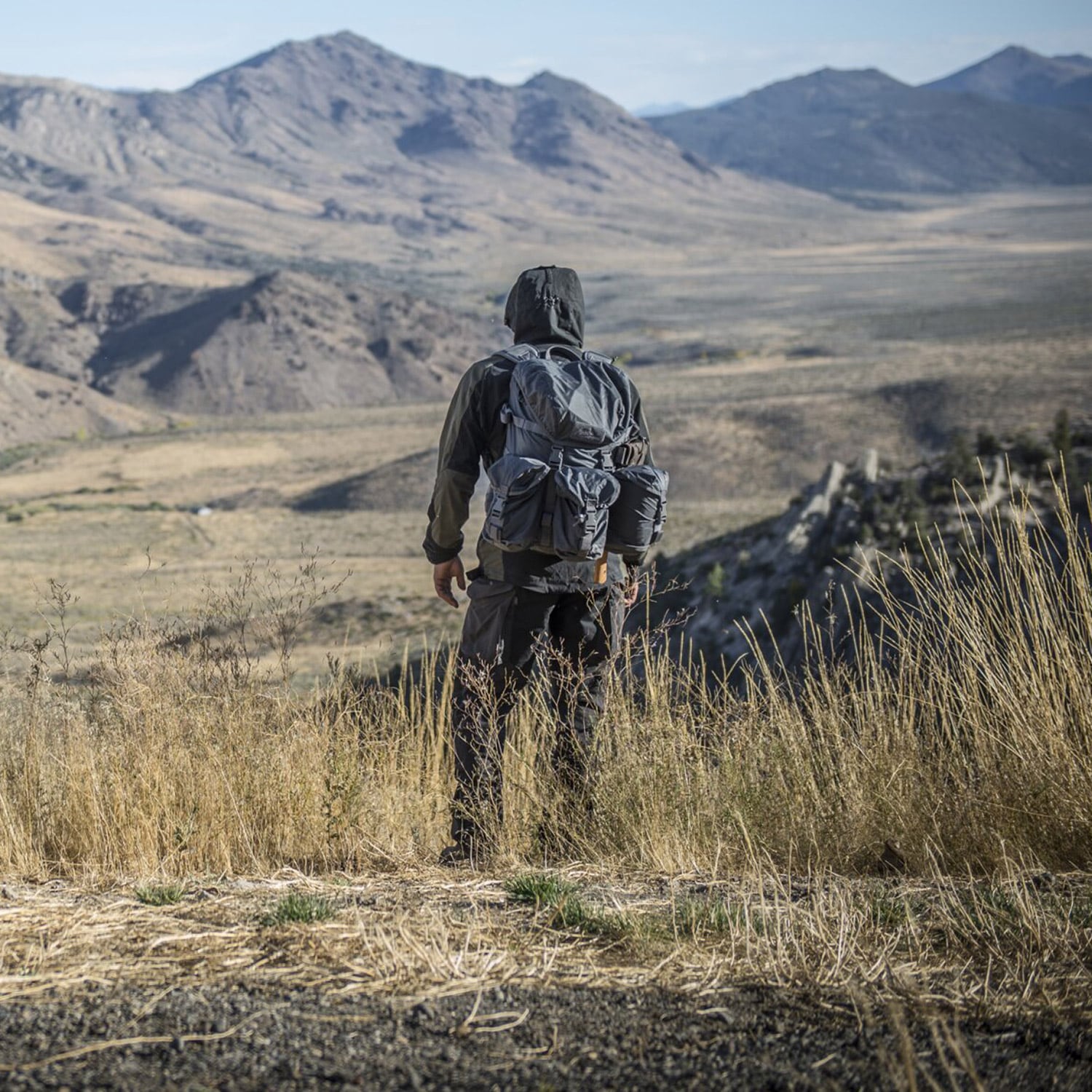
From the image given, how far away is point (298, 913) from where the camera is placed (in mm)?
2684

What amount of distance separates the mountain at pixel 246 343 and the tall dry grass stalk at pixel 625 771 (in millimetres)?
47841

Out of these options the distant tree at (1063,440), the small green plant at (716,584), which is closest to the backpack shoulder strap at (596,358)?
the distant tree at (1063,440)

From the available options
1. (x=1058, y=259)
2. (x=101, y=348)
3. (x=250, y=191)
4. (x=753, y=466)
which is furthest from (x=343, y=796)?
(x=250, y=191)

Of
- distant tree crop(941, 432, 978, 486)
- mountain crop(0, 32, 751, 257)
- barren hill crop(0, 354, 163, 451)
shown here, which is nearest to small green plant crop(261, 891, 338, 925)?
distant tree crop(941, 432, 978, 486)

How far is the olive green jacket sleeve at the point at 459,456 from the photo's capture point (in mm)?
3473

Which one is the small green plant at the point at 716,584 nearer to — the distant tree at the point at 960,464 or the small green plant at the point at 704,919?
the distant tree at the point at 960,464

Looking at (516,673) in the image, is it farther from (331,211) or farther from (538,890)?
(331,211)

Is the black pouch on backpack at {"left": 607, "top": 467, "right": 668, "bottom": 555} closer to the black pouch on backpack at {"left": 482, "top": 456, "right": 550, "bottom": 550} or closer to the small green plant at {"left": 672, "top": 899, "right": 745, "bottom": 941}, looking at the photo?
the black pouch on backpack at {"left": 482, "top": 456, "right": 550, "bottom": 550}

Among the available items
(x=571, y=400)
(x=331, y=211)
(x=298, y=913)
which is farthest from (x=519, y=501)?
(x=331, y=211)

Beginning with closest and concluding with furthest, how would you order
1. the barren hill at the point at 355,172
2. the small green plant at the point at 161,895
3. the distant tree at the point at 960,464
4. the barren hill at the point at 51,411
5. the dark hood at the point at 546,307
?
1. the small green plant at the point at 161,895
2. the dark hood at the point at 546,307
3. the distant tree at the point at 960,464
4. the barren hill at the point at 51,411
5. the barren hill at the point at 355,172

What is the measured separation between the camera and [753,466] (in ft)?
107

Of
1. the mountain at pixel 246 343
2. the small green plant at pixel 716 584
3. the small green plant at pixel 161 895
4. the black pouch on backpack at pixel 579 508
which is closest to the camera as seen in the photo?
the small green plant at pixel 161 895

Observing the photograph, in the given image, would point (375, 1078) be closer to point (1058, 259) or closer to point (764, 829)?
point (764, 829)

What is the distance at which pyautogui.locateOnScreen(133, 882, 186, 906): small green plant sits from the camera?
111 inches
